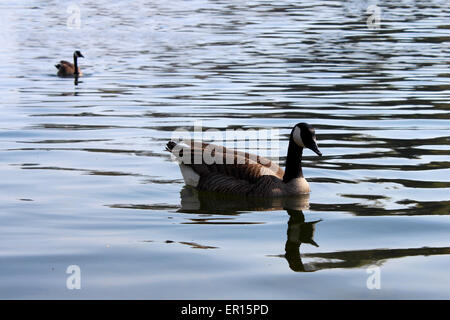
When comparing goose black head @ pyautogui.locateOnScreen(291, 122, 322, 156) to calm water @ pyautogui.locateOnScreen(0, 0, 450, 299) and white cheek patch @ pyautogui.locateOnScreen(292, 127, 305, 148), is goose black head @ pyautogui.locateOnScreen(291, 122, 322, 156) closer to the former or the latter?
white cheek patch @ pyautogui.locateOnScreen(292, 127, 305, 148)

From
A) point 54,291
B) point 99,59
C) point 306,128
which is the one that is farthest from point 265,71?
point 54,291

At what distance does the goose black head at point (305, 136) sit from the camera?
1252 cm

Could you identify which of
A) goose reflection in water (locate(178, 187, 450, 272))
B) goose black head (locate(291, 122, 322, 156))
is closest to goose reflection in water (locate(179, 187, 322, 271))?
goose reflection in water (locate(178, 187, 450, 272))

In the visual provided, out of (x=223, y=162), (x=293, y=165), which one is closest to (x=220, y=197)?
(x=223, y=162)

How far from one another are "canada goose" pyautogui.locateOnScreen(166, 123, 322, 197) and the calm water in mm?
226

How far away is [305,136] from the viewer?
12594 millimetres

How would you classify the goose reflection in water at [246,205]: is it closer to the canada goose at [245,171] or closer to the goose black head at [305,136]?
the canada goose at [245,171]

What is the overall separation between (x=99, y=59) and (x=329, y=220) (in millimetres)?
24300

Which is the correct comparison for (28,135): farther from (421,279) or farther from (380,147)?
(421,279)

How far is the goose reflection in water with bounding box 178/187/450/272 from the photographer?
9219 mm

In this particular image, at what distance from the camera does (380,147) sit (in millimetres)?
15883

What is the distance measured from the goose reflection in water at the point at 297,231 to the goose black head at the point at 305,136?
744 mm

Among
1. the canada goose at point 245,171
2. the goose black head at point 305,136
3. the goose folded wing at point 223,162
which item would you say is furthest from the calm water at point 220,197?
the goose black head at point 305,136
